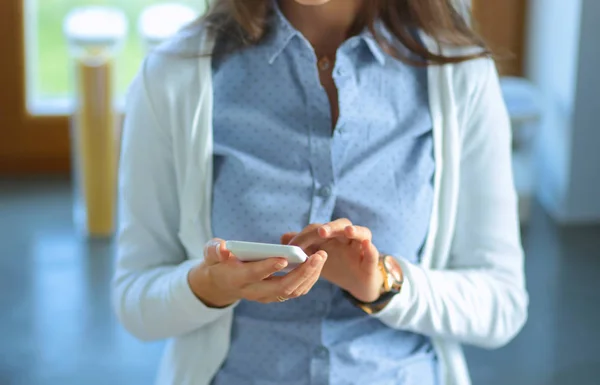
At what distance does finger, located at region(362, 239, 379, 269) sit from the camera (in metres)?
0.98

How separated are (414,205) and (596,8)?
6.43 ft

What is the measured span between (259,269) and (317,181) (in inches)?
8.6

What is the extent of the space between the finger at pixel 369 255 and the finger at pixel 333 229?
1.1 inches

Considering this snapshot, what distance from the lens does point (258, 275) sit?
2.98 feet

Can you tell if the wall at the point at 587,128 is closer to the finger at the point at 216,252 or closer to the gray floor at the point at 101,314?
the gray floor at the point at 101,314

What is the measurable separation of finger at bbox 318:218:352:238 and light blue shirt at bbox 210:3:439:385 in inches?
4.9

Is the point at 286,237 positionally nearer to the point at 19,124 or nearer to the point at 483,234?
the point at 483,234

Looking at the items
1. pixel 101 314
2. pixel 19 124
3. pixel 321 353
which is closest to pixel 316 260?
pixel 321 353

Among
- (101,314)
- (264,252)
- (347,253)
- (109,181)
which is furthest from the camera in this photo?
(109,181)

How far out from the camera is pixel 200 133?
110 cm

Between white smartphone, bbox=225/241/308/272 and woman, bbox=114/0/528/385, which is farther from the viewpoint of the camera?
woman, bbox=114/0/528/385

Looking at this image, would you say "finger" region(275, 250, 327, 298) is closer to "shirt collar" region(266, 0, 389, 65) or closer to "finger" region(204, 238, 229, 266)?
"finger" region(204, 238, 229, 266)

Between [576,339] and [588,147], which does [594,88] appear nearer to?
[588,147]

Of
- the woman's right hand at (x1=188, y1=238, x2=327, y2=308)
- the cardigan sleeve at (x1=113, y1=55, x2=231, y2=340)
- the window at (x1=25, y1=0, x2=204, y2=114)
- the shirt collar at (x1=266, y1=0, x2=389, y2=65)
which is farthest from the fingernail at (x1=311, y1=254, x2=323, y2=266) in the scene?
the window at (x1=25, y1=0, x2=204, y2=114)
